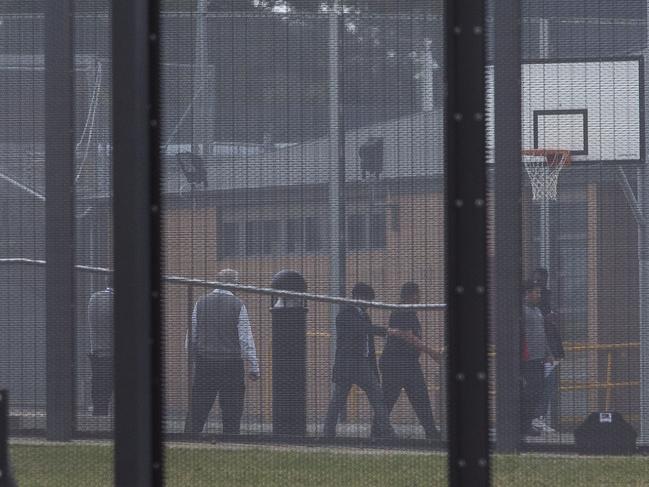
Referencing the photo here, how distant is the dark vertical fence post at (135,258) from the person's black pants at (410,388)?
2.24 feet

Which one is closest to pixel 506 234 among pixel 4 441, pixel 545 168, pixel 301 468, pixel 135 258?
pixel 545 168

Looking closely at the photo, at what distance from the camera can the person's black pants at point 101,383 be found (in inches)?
119

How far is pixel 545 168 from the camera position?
2830mm

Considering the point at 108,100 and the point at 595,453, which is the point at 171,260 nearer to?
the point at 108,100

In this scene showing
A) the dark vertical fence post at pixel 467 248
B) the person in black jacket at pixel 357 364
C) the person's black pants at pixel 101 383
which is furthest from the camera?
the person's black pants at pixel 101 383

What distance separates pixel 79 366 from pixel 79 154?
648mm

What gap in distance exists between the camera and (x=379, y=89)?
292 cm

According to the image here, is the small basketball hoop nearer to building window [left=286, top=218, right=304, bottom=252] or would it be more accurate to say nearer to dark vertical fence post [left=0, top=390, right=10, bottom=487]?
building window [left=286, top=218, right=304, bottom=252]

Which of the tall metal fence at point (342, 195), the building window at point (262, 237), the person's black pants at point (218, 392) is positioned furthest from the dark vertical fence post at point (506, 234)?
the person's black pants at point (218, 392)

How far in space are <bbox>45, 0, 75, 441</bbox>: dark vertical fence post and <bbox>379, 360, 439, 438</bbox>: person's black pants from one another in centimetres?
96

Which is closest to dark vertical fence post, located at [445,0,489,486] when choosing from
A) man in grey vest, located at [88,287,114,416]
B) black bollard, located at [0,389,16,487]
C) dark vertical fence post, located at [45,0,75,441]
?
man in grey vest, located at [88,287,114,416]

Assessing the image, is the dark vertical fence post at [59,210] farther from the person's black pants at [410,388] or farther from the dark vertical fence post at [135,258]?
the person's black pants at [410,388]


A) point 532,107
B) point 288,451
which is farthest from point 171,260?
point 532,107

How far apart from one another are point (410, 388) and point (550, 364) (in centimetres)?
40
